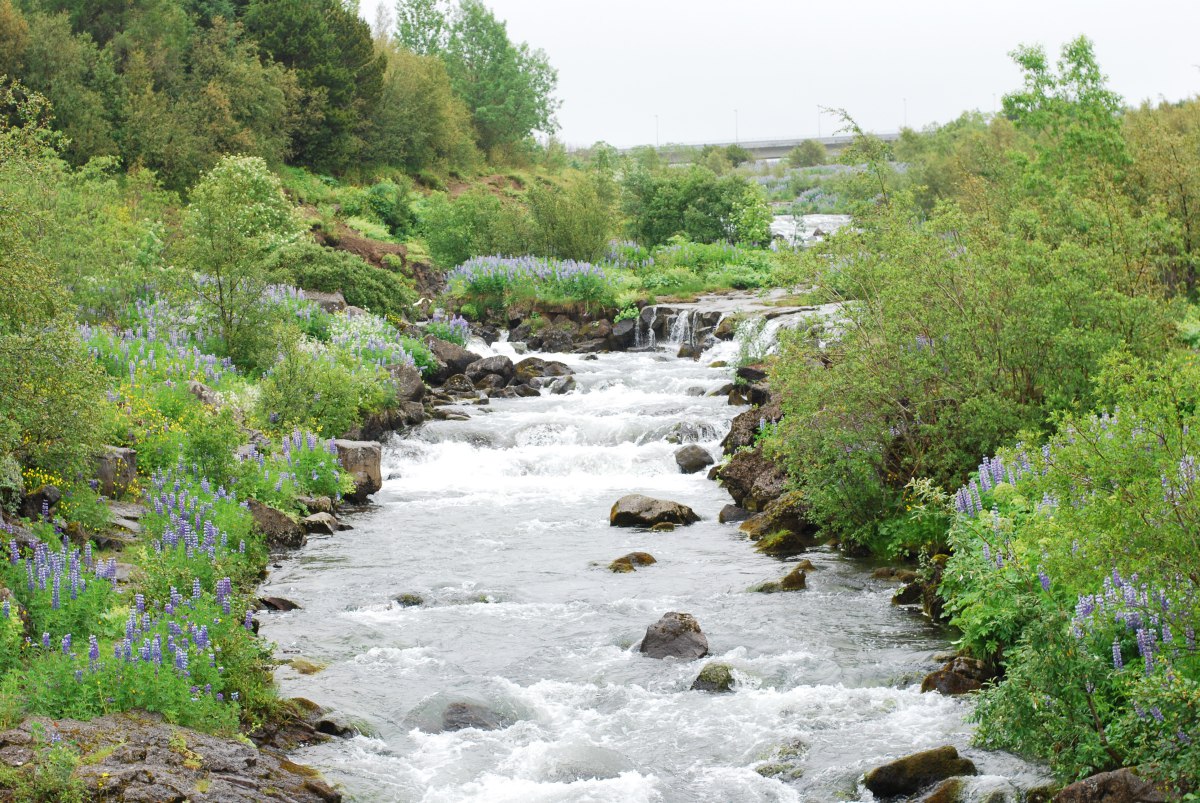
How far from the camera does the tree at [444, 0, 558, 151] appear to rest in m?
61.7

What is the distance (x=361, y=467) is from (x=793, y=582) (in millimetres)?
7143

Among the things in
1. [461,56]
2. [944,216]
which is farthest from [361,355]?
[461,56]

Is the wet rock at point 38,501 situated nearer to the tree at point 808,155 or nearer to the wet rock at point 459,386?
the wet rock at point 459,386

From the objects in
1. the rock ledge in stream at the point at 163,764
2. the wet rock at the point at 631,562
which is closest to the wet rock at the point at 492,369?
the wet rock at the point at 631,562

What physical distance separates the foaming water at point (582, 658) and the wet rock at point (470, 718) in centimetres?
6

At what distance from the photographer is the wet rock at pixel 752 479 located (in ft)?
50.3

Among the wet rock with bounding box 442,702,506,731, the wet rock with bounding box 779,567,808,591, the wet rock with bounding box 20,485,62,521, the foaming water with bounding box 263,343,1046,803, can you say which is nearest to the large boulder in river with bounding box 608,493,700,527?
the foaming water with bounding box 263,343,1046,803

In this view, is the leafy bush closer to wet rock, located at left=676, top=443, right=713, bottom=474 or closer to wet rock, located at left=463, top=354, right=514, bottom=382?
wet rock, located at left=463, top=354, right=514, bottom=382

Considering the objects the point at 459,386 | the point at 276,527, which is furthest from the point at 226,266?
the point at 276,527

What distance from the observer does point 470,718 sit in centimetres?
891

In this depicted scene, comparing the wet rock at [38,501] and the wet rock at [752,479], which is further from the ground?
the wet rock at [38,501]

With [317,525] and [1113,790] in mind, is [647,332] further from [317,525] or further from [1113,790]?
[1113,790]

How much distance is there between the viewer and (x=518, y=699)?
926cm

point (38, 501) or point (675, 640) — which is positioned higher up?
point (38, 501)
